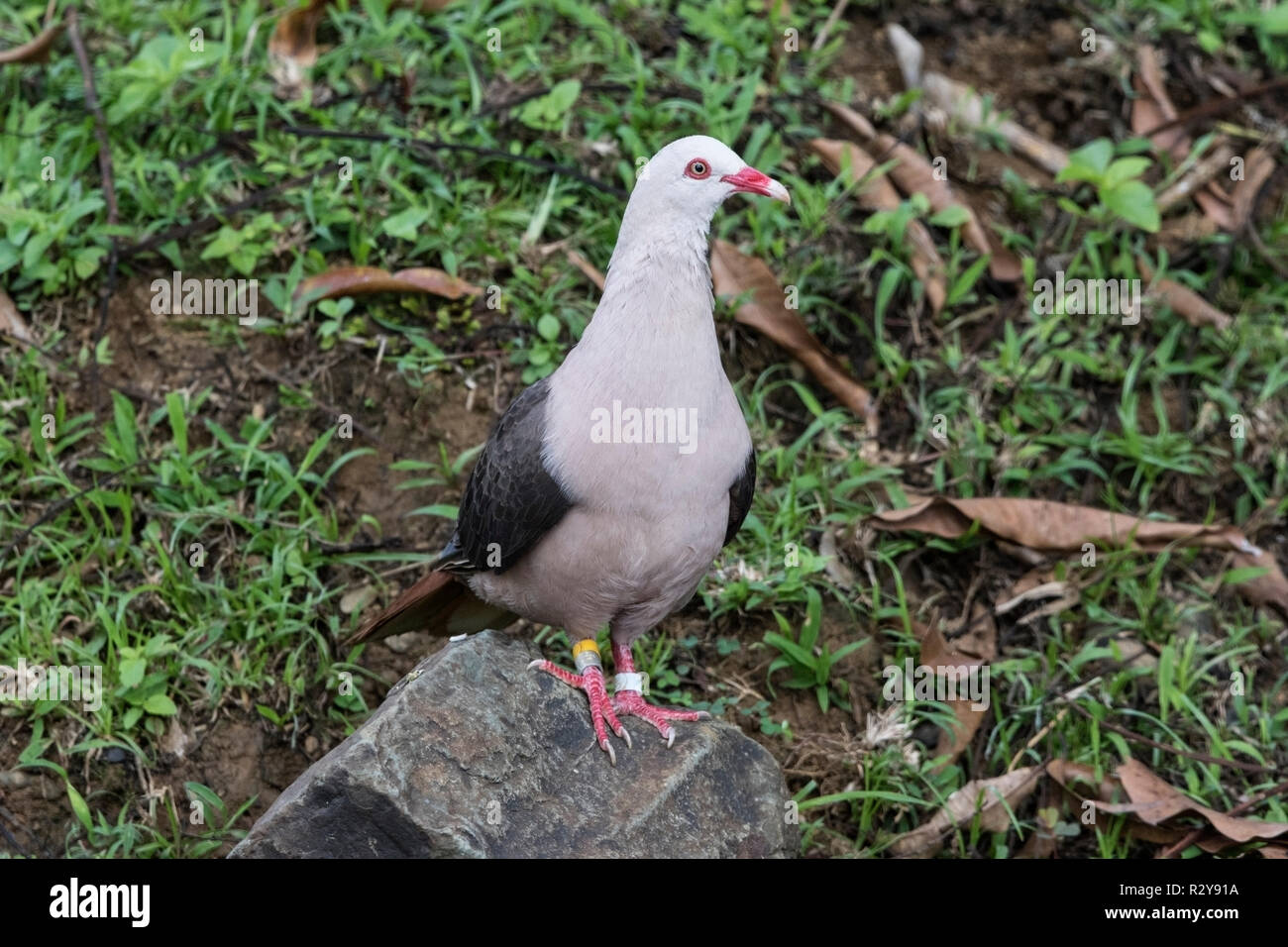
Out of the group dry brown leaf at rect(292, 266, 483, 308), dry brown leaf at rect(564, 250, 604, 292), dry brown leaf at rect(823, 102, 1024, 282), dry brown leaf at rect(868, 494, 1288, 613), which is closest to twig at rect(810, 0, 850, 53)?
dry brown leaf at rect(823, 102, 1024, 282)

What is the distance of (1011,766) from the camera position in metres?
4.89

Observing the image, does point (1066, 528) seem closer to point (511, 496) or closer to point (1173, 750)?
point (1173, 750)

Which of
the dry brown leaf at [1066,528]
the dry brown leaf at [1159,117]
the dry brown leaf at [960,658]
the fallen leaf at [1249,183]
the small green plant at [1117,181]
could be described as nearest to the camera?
the dry brown leaf at [960,658]

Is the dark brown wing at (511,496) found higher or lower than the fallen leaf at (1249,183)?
lower

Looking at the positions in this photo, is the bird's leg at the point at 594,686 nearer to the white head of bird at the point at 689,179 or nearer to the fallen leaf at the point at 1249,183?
the white head of bird at the point at 689,179

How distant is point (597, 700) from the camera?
398 cm

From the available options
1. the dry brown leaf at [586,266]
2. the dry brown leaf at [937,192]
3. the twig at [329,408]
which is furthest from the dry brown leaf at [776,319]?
the twig at [329,408]

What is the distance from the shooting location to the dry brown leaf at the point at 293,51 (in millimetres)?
6305

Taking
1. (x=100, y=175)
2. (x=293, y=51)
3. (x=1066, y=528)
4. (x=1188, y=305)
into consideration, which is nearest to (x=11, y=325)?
(x=100, y=175)

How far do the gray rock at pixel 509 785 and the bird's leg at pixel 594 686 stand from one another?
3 centimetres

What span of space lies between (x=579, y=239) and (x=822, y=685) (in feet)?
7.38

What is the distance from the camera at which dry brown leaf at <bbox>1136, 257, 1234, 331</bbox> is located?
20.4 feet

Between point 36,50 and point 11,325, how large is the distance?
136 centimetres
